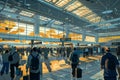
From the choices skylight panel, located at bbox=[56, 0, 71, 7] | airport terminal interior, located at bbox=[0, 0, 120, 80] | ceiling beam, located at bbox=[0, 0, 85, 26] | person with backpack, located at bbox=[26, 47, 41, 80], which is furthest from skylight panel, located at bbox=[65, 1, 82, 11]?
person with backpack, located at bbox=[26, 47, 41, 80]

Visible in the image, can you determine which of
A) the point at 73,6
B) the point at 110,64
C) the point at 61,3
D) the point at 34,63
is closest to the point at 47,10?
the point at 61,3

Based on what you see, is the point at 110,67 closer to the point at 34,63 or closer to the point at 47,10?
the point at 34,63

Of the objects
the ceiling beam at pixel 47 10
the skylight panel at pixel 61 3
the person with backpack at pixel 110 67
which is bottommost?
the person with backpack at pixel 110 67

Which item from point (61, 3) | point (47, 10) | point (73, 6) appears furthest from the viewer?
point (73, 6)

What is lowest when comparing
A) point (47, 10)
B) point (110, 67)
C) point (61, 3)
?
point (110, 67)

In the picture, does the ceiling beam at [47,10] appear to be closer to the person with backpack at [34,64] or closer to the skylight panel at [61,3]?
the skylight panel at [61,3]

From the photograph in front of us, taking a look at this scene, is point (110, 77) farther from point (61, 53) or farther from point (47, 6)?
point (61, 53)

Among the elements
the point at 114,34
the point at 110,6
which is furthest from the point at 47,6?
the point at 114,34

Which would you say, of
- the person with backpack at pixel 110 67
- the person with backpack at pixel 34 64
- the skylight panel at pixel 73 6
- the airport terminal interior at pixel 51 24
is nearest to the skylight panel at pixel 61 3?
the airport terminal interior at pixel 51 24

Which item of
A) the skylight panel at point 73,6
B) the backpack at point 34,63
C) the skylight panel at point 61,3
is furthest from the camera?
the skylight panel at point 73,6

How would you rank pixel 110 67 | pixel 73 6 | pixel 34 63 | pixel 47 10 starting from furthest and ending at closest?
pixel 73 6 → pixel 47 10 → pixel 34 63 → pixel 110 67

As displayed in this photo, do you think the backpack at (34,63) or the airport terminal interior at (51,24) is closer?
the backpack at (34,63)

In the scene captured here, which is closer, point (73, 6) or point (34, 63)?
point (34, 63)

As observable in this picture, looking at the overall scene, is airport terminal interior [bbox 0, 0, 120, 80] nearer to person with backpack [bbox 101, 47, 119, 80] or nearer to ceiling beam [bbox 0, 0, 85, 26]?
ceiling beam [bbox 0, 0, 85, 26]
